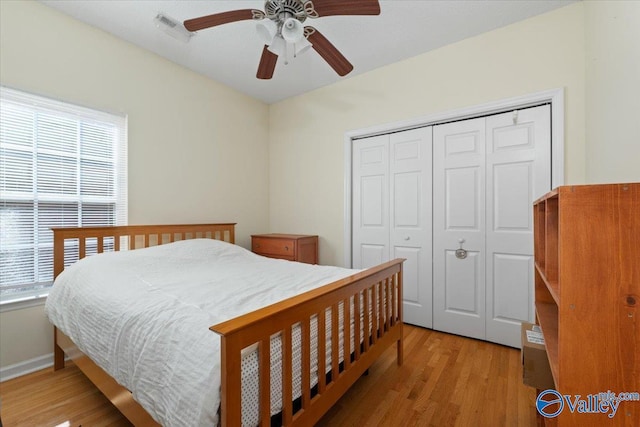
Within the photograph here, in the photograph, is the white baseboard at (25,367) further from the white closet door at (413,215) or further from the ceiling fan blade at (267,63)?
the white closet door at (413,215)

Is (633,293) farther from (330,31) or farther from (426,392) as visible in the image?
(330,31)

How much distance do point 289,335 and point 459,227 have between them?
202cm

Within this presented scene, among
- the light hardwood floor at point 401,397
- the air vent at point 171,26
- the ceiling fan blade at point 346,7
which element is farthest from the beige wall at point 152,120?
the ceiling fan blade at point 346,7

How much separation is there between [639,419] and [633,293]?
30cm

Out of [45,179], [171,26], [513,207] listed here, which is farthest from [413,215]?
[45,179]

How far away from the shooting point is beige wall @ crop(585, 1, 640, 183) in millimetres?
1238

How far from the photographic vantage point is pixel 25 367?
1.94m

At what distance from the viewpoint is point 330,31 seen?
2.31 metres

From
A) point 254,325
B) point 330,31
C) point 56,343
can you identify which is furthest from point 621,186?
point 56,343

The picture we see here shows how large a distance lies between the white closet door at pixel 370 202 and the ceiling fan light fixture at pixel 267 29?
1.64m

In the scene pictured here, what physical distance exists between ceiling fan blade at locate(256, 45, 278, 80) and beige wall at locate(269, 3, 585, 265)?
4.26ft

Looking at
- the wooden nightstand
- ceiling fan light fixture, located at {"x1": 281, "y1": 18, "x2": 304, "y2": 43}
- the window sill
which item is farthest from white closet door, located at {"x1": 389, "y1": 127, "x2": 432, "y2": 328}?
the window sill

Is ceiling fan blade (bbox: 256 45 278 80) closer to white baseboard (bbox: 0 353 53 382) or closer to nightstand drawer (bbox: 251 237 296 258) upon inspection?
nightstand drawer (bbox: 251 237 296 258)

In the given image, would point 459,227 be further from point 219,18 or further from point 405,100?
point 219,18
